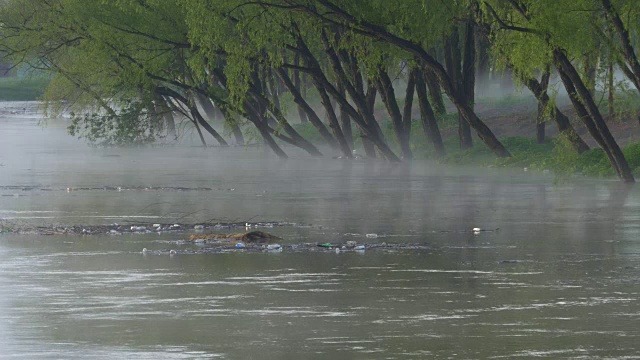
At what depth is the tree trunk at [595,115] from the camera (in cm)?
2909

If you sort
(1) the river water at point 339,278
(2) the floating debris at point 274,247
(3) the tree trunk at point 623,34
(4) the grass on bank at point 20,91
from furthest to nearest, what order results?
(4) the grass on bank at point 20,91 < (3) the tree trunk at point 623,34 < (2) the floating debris at point 274,247 < (1) the river water at point 339,278

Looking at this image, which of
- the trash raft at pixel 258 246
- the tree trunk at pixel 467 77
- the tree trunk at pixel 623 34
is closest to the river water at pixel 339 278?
the trash raft at pixel 258 246

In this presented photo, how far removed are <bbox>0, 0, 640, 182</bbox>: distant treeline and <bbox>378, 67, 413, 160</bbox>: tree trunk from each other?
2.1 inches

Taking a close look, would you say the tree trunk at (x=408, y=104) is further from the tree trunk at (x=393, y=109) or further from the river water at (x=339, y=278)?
the river water at (x=339, y=278)

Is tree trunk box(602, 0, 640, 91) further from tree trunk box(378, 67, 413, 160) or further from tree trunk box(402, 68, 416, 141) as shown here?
tree trunk box(402, 68, 416, 141)

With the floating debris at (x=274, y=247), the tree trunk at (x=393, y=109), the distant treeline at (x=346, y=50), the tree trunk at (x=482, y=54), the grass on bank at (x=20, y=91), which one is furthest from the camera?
the grass on bank at (x=20, y=91)

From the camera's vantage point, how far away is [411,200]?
93.6 feet

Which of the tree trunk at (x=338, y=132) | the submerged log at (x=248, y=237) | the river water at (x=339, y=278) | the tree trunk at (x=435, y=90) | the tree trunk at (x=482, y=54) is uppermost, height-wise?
the tree trunk at (x=482, y=54)

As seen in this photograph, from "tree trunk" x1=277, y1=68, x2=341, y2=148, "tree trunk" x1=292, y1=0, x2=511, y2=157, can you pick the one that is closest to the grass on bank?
"tree trunk" x1=277, y1=68, x2=341, y2=148

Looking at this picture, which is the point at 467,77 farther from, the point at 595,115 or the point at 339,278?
the point at 339,278

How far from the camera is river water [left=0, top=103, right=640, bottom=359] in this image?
11.9 meters

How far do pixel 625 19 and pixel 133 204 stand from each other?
32.3 feet

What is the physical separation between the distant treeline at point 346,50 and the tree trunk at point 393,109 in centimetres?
5

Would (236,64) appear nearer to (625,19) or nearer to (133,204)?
(133,204)
